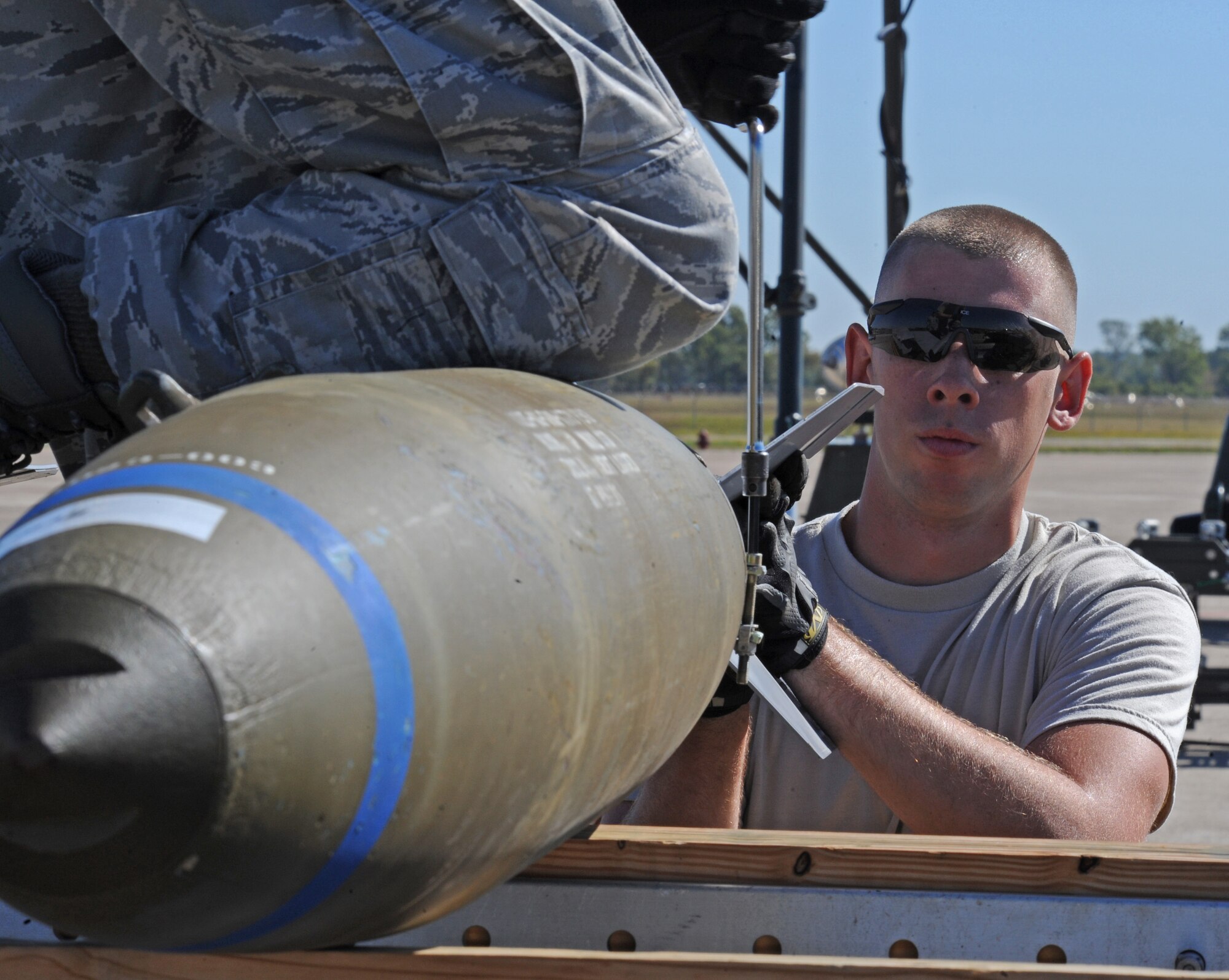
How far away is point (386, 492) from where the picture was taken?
0.99 meters

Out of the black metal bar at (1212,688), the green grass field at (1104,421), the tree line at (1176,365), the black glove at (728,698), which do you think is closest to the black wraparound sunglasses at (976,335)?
the black glove at (728,698)

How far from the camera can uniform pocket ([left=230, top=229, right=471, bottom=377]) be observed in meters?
1.50

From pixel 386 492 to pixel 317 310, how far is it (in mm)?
572

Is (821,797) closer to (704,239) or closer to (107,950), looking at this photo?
(704,239)

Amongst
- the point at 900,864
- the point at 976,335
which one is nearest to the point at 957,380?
the point at 976,335

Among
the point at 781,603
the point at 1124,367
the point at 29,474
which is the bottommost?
the point at 1124,367

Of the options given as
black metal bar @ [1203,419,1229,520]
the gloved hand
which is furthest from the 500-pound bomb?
black metal bar @ [1203,419,1229,520]

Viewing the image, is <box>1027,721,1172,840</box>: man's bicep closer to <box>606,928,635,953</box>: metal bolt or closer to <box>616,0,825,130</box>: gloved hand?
<box>606,928,635,953</box>: metal bolt

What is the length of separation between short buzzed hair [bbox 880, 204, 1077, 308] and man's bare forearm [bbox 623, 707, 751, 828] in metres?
0.91

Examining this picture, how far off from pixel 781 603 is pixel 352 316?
2.34 ft

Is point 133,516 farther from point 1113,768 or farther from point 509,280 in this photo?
point 1113,768

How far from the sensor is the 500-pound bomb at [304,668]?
2.87 feet

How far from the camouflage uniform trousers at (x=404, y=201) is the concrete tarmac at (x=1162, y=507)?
2.21 m

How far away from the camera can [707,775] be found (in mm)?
2301
